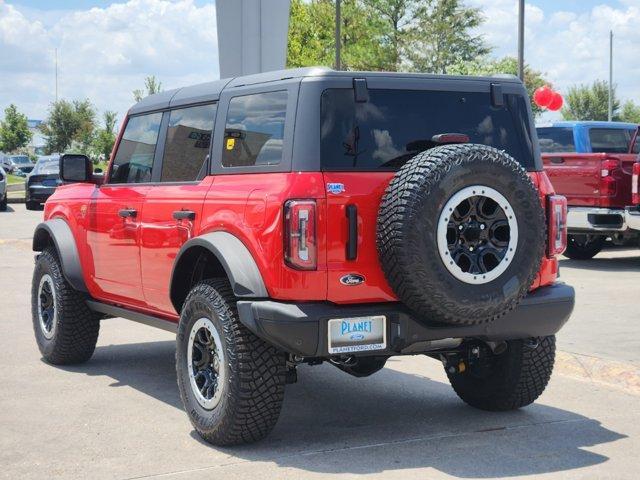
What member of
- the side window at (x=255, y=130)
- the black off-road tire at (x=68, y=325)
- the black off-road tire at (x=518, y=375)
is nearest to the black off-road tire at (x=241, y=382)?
the side window at (x=255, y=130)

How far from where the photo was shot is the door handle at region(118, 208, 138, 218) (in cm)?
676

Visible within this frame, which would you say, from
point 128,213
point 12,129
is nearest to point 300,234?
point 128,213

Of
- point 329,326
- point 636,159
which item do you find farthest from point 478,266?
point 636,159

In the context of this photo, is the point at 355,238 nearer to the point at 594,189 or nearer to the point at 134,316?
the point at 134,316

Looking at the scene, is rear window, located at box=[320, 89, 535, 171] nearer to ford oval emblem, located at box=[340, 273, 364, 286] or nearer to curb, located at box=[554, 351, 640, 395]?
ford oval emblem, located at box=[340, 273, 364, 286]

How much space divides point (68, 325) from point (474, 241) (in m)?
3.66

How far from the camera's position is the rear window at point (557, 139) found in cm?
1597

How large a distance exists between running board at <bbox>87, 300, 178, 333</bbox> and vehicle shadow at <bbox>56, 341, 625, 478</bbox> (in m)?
0.47

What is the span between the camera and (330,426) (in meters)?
6.05

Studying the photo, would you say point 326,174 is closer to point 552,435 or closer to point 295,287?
point 295,287

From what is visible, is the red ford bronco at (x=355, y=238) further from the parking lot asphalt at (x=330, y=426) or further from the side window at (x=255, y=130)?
the parking lot asphalt at (x=330, y=426)

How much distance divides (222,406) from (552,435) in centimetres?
179

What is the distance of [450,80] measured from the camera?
573 centimetres

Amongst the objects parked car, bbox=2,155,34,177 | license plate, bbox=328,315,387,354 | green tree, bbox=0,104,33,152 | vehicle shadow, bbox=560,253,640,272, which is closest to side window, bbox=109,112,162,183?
license plate, bbox=328,315,387,354
